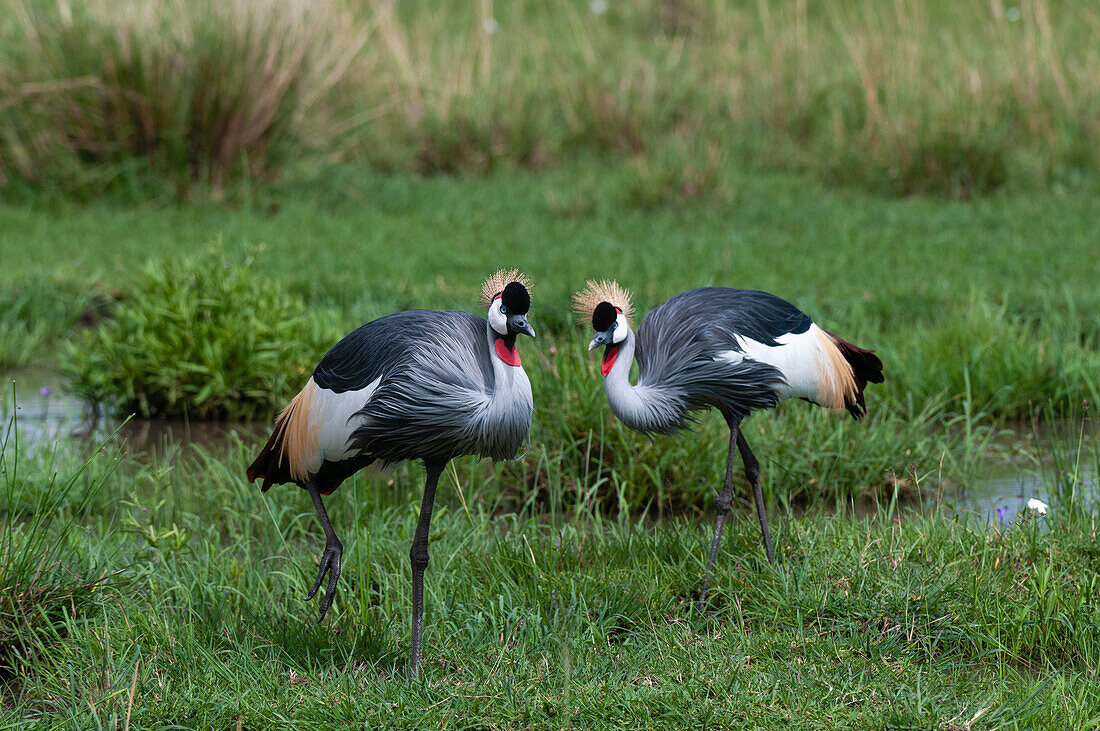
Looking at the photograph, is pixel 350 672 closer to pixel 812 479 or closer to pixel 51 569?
pixel 51 569

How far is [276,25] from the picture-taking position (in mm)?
9609

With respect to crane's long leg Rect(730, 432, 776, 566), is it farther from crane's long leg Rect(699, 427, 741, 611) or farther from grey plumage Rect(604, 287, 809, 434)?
grey plumage Rect(604, 287, 809, 434)

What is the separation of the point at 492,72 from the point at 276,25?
3.36 meters

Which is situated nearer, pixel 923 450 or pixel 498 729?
pixel 498 729

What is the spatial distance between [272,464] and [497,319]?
3.13ft

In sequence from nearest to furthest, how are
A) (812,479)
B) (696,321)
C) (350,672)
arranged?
(350,672)
(696,321)
(812,479)

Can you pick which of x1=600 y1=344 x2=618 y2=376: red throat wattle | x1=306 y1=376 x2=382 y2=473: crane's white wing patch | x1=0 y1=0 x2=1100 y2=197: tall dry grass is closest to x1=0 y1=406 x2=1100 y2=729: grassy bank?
x1=306 y1=376 x2=382 y2=473: crane's white wing patch

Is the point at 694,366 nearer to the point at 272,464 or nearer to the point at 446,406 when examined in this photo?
the point at 446,406

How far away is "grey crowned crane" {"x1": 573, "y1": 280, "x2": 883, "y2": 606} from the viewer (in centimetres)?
362

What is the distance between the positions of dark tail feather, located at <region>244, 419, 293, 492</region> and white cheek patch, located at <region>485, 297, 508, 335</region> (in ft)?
2.63

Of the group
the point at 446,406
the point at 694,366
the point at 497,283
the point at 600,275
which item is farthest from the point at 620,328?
the point at 600,275

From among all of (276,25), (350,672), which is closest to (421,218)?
(276,25)

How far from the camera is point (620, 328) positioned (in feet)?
11.7

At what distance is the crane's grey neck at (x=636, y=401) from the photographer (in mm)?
3604
